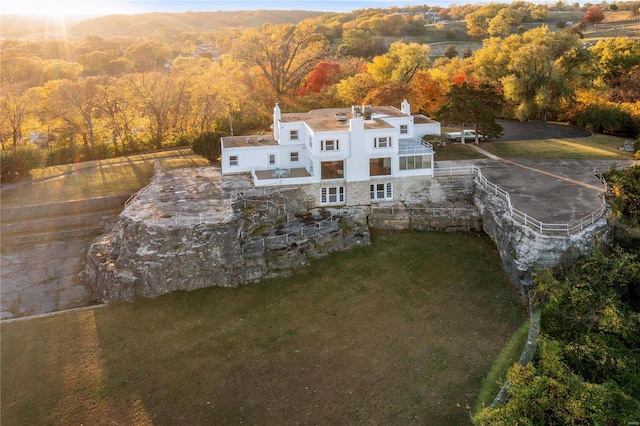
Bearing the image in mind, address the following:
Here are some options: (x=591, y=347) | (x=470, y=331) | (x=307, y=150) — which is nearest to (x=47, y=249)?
(x=307, y=150)

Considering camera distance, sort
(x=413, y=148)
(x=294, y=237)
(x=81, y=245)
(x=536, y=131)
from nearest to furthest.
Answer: (x=294, y=237) → (x=81, y=245) → (x=413, y=148) → (x=536, y=131)

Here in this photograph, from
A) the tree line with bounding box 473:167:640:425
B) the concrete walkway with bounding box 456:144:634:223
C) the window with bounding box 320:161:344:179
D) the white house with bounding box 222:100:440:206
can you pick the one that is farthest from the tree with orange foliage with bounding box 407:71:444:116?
the tree line with bounding box 473:167:640:425

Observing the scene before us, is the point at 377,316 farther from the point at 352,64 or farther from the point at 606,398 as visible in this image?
the point at 352,64

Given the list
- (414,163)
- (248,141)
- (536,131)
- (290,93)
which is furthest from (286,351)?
(290,93)

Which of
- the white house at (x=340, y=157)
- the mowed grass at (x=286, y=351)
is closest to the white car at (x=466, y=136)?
the white house at (x=340, y=157)

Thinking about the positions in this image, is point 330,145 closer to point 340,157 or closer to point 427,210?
point 340,157

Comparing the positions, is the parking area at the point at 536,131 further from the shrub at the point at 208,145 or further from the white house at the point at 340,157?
the shrub at the point at 208,145
